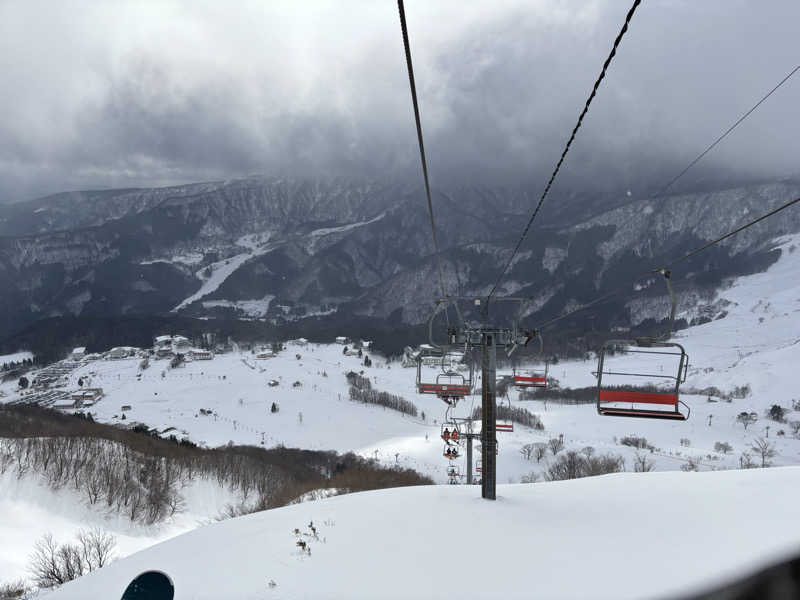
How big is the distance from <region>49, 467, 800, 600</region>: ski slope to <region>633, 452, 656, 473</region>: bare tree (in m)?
38.8

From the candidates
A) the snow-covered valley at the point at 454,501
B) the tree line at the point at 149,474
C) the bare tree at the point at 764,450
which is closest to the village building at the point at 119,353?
the snow-covered valley at the point at 454,501

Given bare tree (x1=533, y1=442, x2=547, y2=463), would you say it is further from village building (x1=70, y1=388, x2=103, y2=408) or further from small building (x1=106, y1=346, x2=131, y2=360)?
small building (x1=106, y1=346, x2=131, y2=360)

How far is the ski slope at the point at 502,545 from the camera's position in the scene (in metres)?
3.42

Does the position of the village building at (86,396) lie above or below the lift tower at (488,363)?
below

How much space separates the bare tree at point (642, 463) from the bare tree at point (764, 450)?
15.3 meters

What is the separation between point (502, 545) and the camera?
17.4 ft

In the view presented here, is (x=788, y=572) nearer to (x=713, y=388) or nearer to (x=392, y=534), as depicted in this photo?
(x=392, y=534)

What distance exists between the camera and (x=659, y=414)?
634 centimetres

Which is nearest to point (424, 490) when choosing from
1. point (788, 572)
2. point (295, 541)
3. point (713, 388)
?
point (295, 541)

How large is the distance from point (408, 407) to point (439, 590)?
75541 millimetres

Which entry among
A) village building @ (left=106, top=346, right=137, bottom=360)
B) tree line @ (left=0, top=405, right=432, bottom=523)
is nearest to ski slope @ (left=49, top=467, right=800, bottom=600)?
tree line @ (left=0, top=405, right=432, bottom=523)

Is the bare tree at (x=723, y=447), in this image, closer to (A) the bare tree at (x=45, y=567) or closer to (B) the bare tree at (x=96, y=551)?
(B) the bare tree at (x=96, y=551)

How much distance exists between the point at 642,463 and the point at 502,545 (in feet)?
138

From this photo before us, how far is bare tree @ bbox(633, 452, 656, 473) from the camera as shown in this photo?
40088 millimetres
